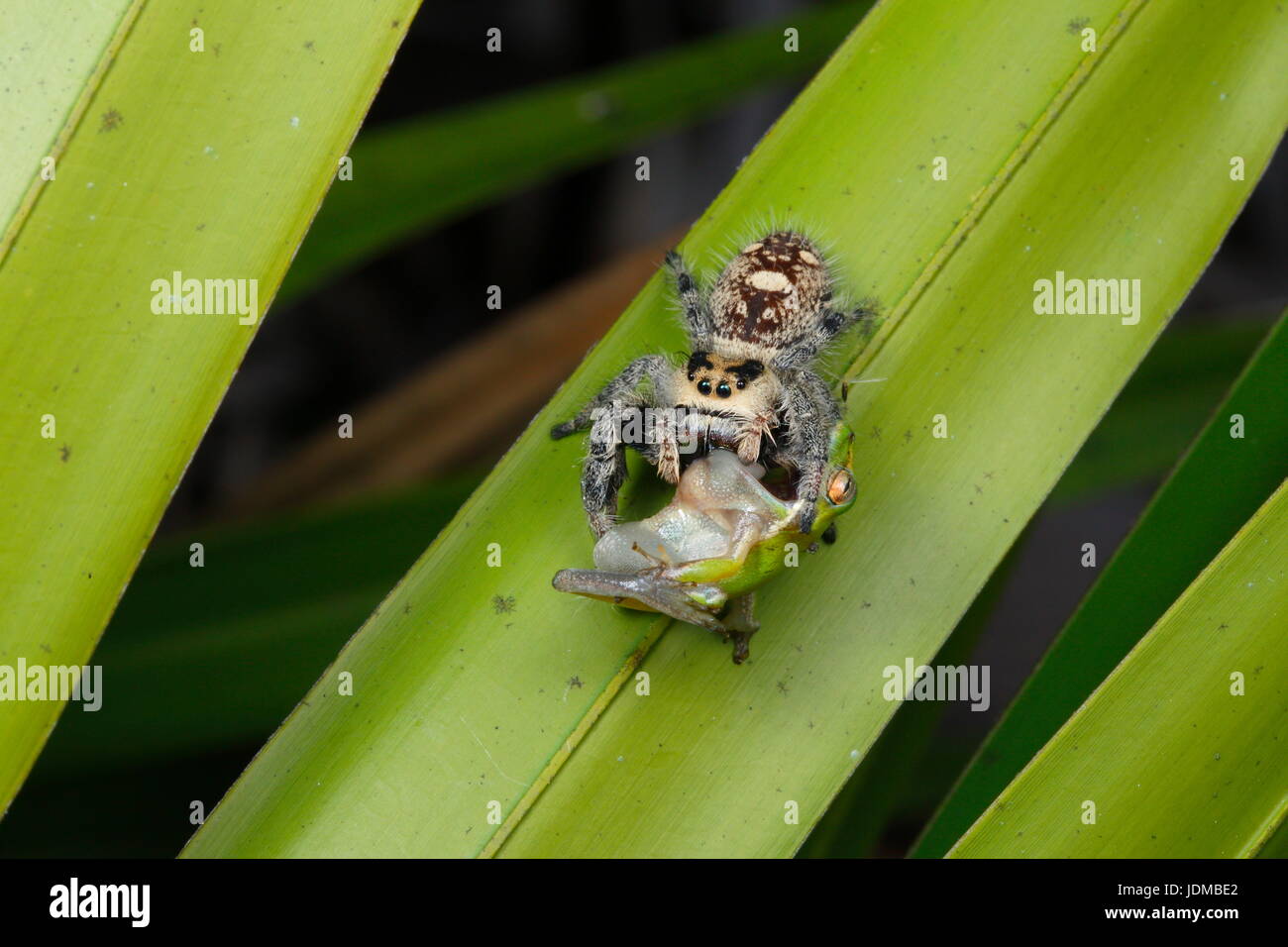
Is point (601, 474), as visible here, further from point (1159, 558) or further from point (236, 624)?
point (236, 624)

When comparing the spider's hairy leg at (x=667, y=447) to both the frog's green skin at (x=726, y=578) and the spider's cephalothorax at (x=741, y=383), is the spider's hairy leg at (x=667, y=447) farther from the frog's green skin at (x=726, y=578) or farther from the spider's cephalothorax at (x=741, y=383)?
the frog's green skin at (x=726, y=578)

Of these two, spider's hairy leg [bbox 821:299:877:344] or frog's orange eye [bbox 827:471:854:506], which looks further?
spider's hairy leg [bbox 821:299:877:344]

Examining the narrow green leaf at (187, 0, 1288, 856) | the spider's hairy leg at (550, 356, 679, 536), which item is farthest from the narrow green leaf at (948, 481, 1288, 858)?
the spider's hairy leg at (550, 356, 679, 536)

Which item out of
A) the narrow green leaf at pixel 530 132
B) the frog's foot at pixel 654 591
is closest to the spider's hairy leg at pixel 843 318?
the frog's foot at pixel 654 591

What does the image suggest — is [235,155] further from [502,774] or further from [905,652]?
[905,652]

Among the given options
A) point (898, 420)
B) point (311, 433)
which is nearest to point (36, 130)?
point (898, 420)

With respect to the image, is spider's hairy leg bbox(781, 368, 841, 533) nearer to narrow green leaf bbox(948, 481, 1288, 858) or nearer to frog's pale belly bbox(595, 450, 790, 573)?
frog's pale belly bbox(595, 450, 790, 573)

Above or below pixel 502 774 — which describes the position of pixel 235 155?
above
